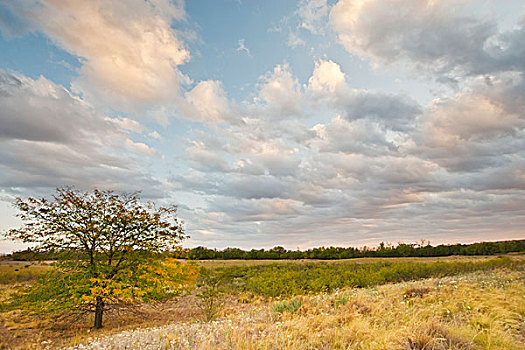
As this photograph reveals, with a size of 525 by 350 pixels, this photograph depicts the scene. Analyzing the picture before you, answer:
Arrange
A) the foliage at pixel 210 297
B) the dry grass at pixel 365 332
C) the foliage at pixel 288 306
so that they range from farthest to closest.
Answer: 1. the foliage at pixel 210 297
2. the foliage at pixel 288 306
3. the dry grass at pixel 365 332

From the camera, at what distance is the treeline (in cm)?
5881

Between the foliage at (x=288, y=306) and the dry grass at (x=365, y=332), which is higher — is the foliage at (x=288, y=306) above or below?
below

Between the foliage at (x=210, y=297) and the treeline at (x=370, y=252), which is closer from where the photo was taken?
the foliage at (x=210, y=297)

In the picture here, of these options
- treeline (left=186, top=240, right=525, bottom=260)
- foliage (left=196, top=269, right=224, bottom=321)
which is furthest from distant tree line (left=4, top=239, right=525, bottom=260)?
foliage (left=196, top=269, right=224, bottom=321)

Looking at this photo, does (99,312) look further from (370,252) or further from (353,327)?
(370,252)

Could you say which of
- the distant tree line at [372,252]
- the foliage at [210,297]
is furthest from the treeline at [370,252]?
the foliage at [210,297]

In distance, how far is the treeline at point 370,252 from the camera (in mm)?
58812

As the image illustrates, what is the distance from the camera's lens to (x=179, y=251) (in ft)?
52.0

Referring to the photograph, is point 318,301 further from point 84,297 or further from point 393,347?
point 84,297

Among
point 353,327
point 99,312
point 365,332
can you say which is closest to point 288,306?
point 353,327

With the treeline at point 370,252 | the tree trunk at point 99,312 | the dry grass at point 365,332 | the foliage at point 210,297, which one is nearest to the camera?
the dry grass at point 365,332

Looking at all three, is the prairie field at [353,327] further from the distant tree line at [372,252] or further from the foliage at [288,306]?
the distant tree line at [372,252]

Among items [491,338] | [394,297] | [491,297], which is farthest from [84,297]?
[491,297]

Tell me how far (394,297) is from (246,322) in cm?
504
